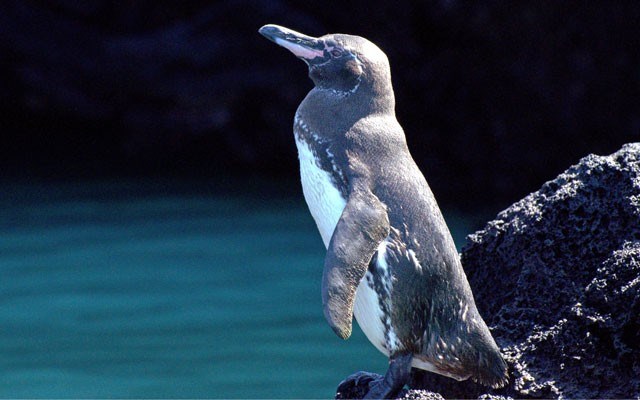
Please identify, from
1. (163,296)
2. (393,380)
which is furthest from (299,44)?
(163,296)

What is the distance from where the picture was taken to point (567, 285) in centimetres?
252

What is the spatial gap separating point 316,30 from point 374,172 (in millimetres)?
3361

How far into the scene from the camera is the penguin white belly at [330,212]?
228cm

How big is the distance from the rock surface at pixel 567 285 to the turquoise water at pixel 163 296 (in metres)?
0.95

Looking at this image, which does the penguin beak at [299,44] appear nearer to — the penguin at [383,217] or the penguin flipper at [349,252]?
the penguin at [383,217]

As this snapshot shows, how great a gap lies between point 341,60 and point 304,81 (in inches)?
133

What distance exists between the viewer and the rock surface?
2391mm

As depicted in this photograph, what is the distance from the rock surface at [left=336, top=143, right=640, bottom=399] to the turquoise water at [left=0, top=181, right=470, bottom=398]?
3.12 ft

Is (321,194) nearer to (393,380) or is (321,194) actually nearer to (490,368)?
(393,380)

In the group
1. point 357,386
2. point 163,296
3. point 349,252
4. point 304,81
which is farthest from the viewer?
point 304,81

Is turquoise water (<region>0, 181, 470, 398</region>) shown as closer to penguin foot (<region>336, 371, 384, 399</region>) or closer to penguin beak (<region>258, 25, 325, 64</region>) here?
penguin foot (<region>336, 371, 384, 399</region>)

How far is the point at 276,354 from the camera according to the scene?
373 cm

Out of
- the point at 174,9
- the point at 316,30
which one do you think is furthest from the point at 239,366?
the point at 174,9

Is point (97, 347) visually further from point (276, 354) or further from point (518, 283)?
point (518, 283)
